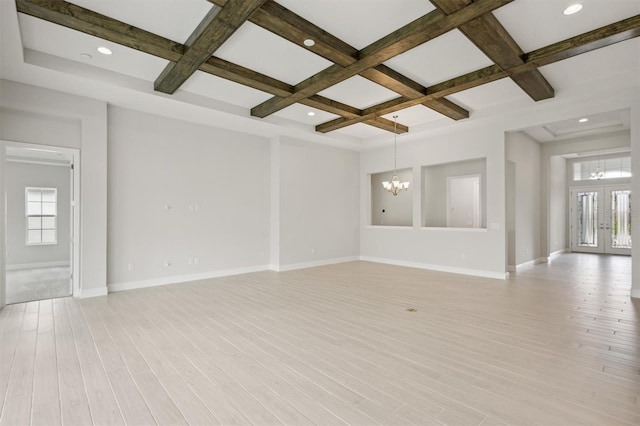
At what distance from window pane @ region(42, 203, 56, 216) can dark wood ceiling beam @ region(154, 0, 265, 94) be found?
6.74 m

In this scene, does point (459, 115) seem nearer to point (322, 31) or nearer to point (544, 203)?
point (322, 31)

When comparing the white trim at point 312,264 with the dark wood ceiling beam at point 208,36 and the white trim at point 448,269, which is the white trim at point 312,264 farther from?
the dark wood ceiling beam at point 208,36

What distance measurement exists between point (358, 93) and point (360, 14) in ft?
7.08

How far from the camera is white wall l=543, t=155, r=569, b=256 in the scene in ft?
30.0

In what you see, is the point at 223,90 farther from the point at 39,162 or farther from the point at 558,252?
the point at 558,252

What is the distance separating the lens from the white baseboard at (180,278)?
17.5 feet

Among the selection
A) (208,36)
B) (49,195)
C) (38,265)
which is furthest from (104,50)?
(38,265)

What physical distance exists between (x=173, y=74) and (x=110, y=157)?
81.9 inches

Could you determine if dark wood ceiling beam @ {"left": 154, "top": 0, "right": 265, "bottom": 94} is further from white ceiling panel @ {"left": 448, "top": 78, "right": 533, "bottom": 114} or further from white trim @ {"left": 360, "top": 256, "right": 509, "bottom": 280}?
white trim @ {"left": 360, "top": 256, "right": 509, "bottom": 280}

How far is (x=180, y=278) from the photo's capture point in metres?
5.98

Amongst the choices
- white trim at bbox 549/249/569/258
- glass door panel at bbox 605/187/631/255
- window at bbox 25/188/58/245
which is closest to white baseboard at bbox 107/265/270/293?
window at bbox 25/188/58/245

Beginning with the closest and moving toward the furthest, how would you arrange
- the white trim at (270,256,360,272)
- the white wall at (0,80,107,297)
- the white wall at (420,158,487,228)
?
the white wall at (0,80,107,297), the white trim at (270,256,360,272), the white wall at (420,158,487,228)

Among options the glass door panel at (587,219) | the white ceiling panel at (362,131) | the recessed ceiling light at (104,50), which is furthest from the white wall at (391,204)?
the recessed ceiling light at (104,50)

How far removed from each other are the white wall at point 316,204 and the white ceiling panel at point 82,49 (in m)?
3.34
